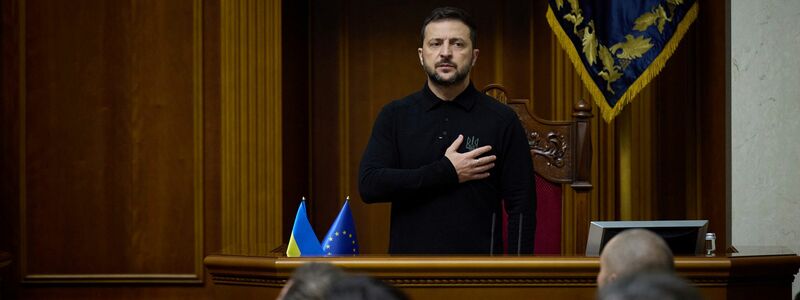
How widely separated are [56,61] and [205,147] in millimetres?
819

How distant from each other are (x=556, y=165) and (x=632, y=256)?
2363 mm

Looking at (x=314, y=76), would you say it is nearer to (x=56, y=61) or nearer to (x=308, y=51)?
(x=308, y=51)

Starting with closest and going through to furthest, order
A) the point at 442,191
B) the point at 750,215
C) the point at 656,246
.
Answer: the point at 656,246 < the point at 442,191 < the point at 750,215

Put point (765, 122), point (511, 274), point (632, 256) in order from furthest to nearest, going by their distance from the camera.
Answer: point (765, 122) < point (511, 274) < point (632, 256)

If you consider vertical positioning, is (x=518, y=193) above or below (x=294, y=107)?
below

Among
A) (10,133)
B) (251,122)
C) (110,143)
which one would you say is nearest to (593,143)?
(251,122)

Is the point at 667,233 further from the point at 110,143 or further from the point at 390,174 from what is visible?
the point at 110,143

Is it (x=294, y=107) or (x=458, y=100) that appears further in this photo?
(x=294, y=107)

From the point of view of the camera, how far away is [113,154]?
5.51m

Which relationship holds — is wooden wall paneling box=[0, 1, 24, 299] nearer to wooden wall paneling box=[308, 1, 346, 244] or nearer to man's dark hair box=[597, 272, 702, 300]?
wooden wall paneling box=[308, 1, 346, 244]

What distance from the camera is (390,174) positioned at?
3.29 metres

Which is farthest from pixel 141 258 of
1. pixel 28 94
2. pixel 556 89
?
pixel 556 89

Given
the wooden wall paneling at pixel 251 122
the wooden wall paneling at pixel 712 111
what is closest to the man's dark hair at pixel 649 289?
the wooden wall paneling at pixel 712 111

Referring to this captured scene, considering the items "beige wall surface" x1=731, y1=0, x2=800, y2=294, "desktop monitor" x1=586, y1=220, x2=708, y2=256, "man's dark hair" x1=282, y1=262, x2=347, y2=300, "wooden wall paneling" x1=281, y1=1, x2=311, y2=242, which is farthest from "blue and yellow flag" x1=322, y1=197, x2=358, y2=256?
"wooden wall paneling" x1=281, y1=1, x2=311, y2=242
